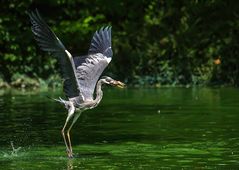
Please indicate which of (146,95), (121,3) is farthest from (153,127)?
(121,3)

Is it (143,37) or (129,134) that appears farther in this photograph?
(143,37)

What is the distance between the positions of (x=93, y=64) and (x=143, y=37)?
20.4 meters

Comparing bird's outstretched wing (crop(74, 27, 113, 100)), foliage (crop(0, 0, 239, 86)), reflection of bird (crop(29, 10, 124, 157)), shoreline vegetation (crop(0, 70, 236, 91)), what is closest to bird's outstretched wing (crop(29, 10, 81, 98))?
reflection of bird (crop(29, 10, 124, 157))

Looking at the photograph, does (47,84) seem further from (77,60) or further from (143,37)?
(77,60)

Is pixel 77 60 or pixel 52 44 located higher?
pixel 52 44

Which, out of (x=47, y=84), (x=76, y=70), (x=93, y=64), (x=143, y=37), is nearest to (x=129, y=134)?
(x=93, y=64)

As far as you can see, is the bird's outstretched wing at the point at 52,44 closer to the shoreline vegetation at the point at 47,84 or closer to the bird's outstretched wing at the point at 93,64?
the bird's outstretched wing at the point at 93,64

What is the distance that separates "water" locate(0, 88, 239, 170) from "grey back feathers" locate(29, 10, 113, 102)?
2.93 feet

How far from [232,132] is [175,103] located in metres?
7.25

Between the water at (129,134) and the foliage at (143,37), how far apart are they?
8045 mm

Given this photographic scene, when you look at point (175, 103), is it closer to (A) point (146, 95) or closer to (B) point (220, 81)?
(A) point (146, 95)

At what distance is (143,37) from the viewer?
33188 mm

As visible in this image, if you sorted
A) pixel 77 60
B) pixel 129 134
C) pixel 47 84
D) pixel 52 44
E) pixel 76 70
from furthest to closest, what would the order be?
pixel 47 84 → pixel 129 134 → pixel 77 60 → pixel 76 70 → pixel 52 44

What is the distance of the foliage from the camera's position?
3209 cm
